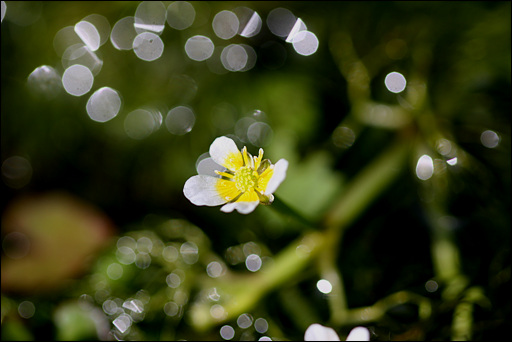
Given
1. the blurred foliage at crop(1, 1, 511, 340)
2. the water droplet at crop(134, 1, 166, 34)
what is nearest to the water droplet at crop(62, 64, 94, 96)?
the blurred foliage at crop(1, 1, 511, 340)

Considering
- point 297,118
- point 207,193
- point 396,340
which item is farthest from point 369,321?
point 297,118

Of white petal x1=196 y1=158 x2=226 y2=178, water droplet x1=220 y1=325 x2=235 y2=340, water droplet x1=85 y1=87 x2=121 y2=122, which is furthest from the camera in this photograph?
water droplet x1=85 y1=87 x2=121 y2=122

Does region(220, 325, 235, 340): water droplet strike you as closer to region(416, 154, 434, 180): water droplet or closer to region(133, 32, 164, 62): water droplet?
region(416, 154, 434, 180): water droplet

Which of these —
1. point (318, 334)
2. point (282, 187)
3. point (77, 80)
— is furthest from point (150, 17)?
point (318, 334)

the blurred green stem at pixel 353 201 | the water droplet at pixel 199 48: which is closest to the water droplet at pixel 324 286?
the blurred green stem at pixel 353 201

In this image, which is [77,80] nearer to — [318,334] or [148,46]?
[148,46]

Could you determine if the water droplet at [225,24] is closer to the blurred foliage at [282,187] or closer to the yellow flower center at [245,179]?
the blurred foliage at [282,187]

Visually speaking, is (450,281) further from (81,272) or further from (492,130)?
(81,272)
